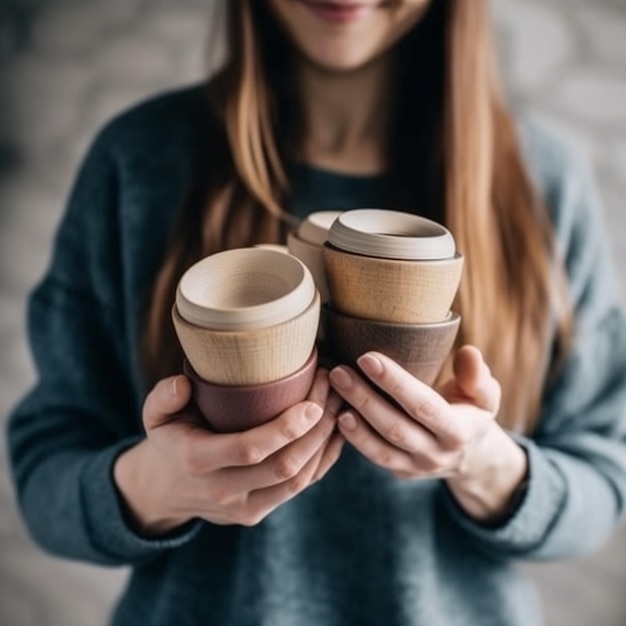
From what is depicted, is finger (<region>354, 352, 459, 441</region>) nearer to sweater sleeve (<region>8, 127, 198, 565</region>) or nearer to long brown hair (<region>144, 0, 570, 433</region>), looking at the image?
long brown hair (<region>144, 0, 570, 433</region>)

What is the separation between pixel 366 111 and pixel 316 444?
0.27 meters

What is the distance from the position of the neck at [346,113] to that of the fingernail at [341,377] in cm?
23

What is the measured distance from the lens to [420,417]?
232 mm

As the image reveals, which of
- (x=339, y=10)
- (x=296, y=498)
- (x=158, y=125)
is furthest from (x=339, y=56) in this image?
(x=296, y=498)

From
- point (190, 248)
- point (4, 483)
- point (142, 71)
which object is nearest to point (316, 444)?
point (190, 248)

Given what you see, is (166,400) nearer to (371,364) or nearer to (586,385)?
(371,364)

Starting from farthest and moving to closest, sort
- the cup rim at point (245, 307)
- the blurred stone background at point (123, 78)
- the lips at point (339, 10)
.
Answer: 1. the blurred stone background at point (123, 78)
2. the lips at point (339, 10)
3. the cup rim at point (245, 307)

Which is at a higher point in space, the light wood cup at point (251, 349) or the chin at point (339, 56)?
the chin at point (339, 56)

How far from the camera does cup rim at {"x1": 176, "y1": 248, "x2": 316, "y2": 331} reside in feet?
0.59

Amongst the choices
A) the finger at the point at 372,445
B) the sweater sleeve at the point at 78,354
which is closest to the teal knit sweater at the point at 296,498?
→ the sweater sleeve at the point at 78,354

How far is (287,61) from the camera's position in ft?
1.39

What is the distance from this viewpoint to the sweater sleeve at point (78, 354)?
0.41 metres

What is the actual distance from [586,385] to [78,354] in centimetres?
34

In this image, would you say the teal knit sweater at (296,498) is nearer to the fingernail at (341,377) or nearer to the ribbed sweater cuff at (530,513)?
the ribbed sweater cuff at (530,513)
